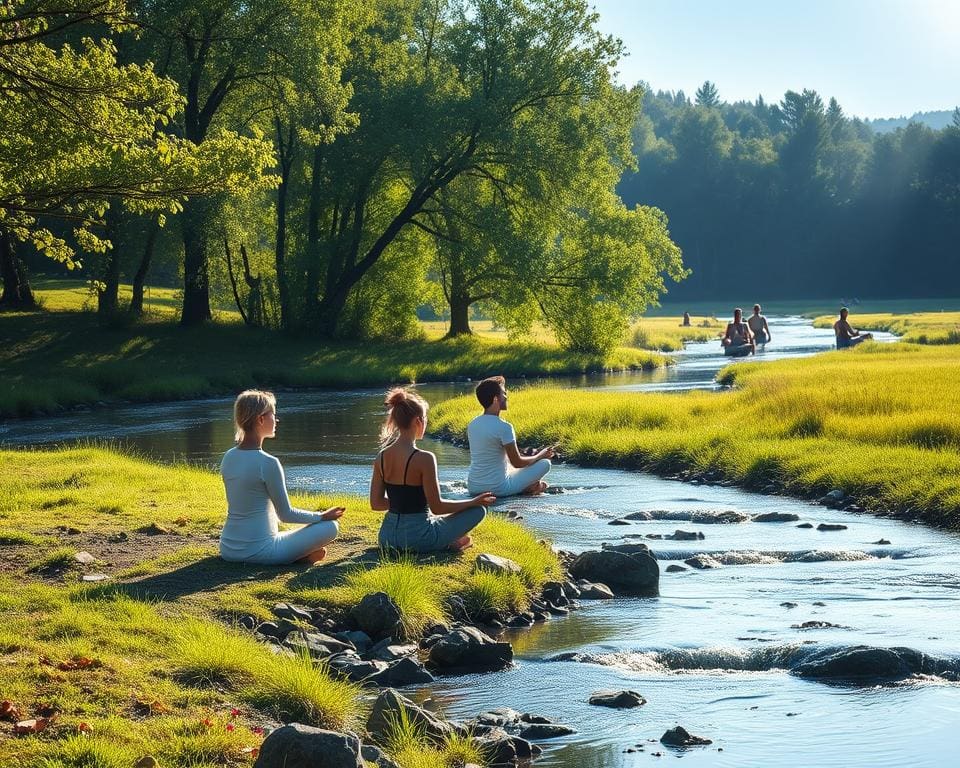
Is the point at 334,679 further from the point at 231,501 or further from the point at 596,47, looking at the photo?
the point at 596,47

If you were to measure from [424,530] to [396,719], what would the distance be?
437 centimetres

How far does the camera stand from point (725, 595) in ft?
40.4

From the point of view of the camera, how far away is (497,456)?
55.2ft

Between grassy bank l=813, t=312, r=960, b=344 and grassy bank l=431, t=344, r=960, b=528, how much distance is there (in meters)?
17.3

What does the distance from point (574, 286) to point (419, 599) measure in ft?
132

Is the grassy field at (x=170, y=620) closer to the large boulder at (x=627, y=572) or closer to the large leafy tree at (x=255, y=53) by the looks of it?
the large boulder at (x=627, y=572)

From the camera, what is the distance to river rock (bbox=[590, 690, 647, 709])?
912 cm

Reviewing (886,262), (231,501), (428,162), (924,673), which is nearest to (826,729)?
(924,673)

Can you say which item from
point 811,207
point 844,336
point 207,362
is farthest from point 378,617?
point 811,207

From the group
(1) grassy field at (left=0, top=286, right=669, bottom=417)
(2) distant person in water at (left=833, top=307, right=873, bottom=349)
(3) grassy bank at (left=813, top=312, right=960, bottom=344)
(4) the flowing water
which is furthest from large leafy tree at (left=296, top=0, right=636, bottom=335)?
(4) the flowing water

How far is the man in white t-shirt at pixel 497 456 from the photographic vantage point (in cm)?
1608

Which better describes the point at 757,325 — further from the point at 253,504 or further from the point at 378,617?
the point at 378,617

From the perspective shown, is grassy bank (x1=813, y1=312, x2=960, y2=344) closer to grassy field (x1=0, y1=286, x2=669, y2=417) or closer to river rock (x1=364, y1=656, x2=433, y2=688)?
grassy field (x1=0, y1=286, x2=669, y2=417)

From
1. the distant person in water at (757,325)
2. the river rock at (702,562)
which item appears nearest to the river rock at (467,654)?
the river rock at (702,562)
